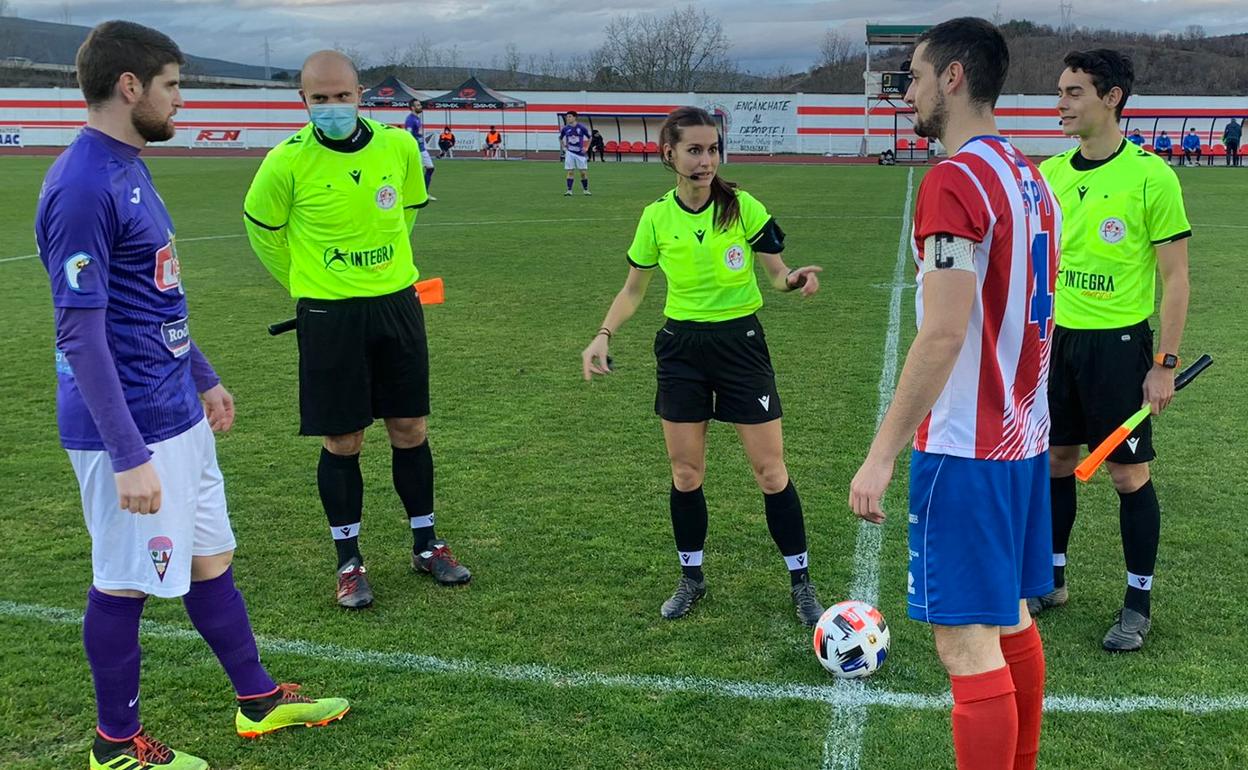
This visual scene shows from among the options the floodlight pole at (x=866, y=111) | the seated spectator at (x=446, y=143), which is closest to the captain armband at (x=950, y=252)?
the seated spectator at (x=446, y=143)

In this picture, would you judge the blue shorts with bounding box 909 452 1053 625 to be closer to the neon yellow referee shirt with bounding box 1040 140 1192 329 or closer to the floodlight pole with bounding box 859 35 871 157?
the neon yellow referee shirt with bounding box 1040 140 1192 329

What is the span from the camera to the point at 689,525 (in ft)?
13.9

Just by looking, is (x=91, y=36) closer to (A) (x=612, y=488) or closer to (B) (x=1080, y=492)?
(A) (x=612, y=488)

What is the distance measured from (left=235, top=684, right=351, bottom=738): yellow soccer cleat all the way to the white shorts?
59 cm

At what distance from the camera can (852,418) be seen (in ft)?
22.9

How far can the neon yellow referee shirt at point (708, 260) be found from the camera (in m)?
4.00

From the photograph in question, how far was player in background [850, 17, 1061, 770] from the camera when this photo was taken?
2.31 meters

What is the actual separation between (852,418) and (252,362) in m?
→ 5.31

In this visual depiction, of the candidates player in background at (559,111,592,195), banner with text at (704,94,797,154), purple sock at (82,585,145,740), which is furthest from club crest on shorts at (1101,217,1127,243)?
banner with text at (704,94,797,154)

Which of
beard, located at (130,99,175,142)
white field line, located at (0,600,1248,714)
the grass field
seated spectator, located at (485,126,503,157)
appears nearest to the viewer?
beard, located at (130,99,175,142)

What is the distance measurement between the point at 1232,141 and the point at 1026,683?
44438 mm

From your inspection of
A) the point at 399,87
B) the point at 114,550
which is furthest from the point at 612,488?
the point at 399,87

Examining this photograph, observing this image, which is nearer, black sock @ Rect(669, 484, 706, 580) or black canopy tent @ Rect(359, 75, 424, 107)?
black sock @ Rect(669, 484, 706, 580)

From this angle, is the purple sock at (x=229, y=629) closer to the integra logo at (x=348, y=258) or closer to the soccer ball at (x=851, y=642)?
the integra logo at (x=348, y=258)
